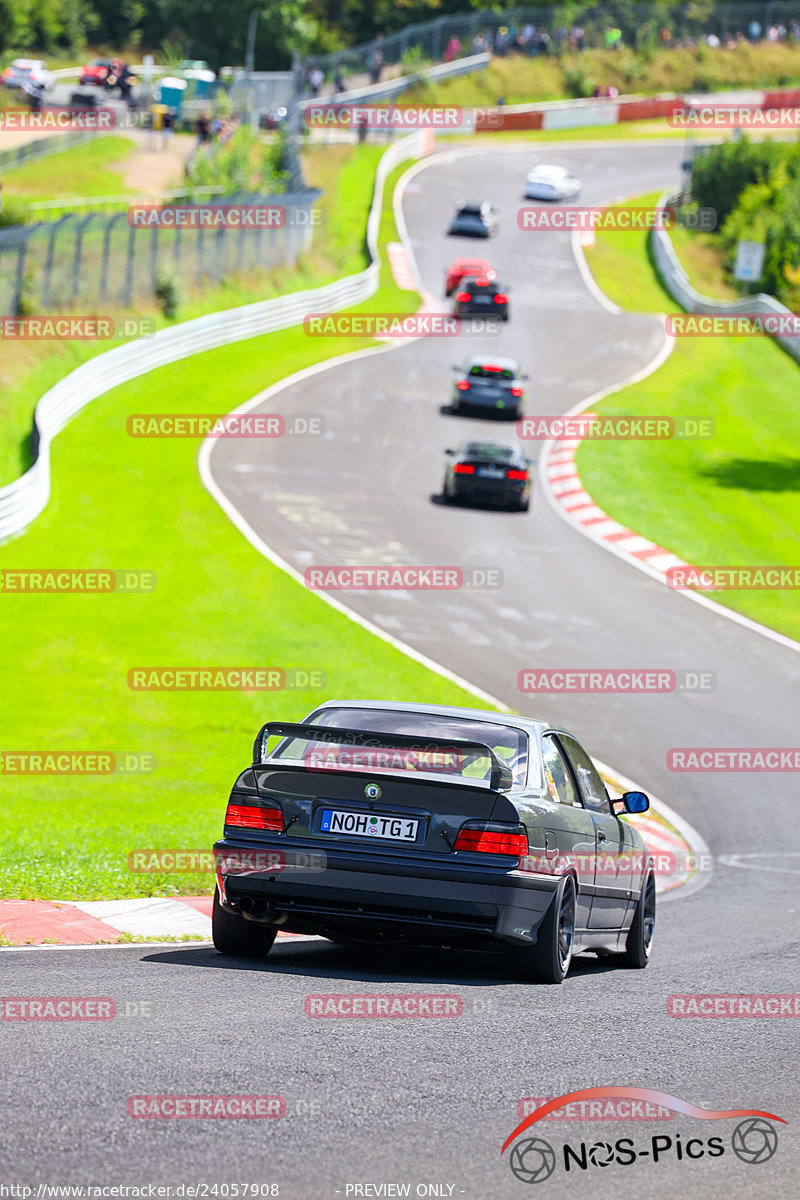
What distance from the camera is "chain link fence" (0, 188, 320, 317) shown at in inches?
1315

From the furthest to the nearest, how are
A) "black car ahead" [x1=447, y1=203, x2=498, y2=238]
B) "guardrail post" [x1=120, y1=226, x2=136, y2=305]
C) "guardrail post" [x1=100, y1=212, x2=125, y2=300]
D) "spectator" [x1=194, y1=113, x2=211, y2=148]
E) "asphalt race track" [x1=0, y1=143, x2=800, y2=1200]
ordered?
"spectator" [x1=194, y1=113, x2=211, y2=148]
"black car ahead" [x1=447, y1=203, x2=498, y2=238]
"guardrail post" [x1=120, y1=226, x2=136, y2=305]
"guardrail post" [x1=100, y1=212, x2=125, y2=300]
"asphalt race track" [x1=0, y1=143, x2=800, y2=1200]

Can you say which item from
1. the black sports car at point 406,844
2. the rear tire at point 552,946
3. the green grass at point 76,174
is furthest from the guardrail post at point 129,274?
the rear tire at point 552,946

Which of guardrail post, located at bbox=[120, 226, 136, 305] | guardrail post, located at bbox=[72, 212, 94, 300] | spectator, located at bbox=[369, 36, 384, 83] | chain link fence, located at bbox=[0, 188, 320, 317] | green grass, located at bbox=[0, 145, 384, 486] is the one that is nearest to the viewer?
green grass, located at bbox=[0, 145, 384, 486]

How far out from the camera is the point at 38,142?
2675 inches

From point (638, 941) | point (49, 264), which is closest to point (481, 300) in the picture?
point (49, 264)

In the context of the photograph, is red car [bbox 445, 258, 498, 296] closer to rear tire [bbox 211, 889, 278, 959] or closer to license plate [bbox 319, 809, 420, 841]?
rear tire [bbox 211, 889, 278, 959]

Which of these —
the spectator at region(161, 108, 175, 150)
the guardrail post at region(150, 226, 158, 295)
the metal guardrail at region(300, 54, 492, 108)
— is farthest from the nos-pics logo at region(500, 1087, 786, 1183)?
the spectator at region(161, 108, 175, 150)

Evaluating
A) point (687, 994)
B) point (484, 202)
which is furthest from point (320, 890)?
point (484, 202)

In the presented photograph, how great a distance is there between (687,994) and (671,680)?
13.5m

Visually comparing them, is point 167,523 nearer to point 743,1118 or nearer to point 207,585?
point 207,585

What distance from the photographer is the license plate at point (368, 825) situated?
313 inches

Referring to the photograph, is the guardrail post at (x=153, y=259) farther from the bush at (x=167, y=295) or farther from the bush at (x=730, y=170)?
the bush at (x=730, y=170)

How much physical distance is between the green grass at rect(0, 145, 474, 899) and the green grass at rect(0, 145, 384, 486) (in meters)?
1.06

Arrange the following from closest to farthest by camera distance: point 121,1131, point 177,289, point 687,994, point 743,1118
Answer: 1. point 121,1131
2. point 743,1118
3. point 687,994
4. point 177,289
